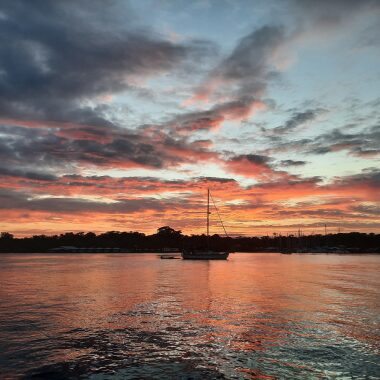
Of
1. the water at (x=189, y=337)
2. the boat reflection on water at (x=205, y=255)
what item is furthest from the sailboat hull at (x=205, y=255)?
the water at (x=189, y=337)

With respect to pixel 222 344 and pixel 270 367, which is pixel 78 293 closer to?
pixel 222 344

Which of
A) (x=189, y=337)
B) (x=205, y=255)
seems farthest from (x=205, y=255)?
(x=189, y=337)

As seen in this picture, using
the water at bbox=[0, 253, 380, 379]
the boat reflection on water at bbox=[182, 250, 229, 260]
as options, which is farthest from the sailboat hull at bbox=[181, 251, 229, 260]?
the water at bbox=[0, 253, 380, 379]

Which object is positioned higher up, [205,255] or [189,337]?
[205,255]

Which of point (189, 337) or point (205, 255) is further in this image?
point (205, 255)

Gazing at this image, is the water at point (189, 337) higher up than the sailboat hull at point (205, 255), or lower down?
lower down

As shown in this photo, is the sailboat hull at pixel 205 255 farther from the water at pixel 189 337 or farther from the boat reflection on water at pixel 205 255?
the water at pixel 189 337

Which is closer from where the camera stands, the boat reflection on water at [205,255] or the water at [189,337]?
the water at [189,337]

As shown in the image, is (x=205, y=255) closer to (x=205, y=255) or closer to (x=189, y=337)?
(x=205, y=255)

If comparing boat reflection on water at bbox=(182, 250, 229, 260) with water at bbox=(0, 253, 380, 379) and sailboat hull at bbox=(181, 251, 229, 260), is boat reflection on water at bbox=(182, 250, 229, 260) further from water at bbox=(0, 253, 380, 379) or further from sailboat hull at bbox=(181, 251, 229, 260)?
water at bbox=(0, 253, 380, 379)

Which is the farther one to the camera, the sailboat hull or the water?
the sailboat hull

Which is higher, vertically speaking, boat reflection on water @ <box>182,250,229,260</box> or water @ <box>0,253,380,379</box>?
boat reflection on water @ <box>182,250,229,260</box>

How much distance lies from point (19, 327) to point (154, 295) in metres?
23.4

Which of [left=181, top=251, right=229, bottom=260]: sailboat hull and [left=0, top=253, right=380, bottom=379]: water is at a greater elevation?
[left=181, top=251, right=229, bottom=260]: sailboat hull
